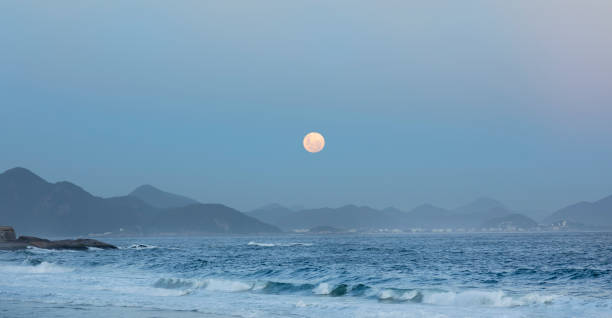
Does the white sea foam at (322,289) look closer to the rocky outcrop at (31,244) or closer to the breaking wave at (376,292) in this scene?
the breaking wave at (376,292)

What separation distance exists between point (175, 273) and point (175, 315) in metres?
22.8

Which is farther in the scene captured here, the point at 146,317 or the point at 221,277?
the point at 221,277

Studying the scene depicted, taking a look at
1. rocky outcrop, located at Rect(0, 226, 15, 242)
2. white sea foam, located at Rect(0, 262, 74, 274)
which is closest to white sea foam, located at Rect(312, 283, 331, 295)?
white sea foam, located at Rect(0, 262, 74, 274)

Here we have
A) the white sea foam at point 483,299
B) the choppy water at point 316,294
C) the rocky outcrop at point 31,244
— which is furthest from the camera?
the rocky outcrop at point 31,244

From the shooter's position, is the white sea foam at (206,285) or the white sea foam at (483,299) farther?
the white sea foam at (206,285)

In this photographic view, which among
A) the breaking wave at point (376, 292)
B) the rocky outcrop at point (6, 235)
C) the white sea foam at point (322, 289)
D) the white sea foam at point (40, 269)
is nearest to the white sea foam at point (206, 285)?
the breaking wave at point (376, 292)

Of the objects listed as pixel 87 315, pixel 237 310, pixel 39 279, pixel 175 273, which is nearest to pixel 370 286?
pixel 237 310

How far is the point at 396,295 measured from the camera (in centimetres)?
2962

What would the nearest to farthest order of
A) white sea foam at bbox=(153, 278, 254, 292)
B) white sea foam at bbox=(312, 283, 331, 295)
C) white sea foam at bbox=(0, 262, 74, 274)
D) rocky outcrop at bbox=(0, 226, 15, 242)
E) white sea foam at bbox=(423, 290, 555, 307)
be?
white sea foam at bbox=(423, 290, 555, 307) → white sea foam at bbox=(312, 283, 331, 295) → white sea foam at bbox=(153, 278, 254, 292) → white sea foam at bbox=(0, 262, 74, 274) → rocky outcrop at bbox=(0, 226, 15, 242)

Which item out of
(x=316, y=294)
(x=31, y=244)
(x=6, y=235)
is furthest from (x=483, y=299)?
(x=6, y=235)

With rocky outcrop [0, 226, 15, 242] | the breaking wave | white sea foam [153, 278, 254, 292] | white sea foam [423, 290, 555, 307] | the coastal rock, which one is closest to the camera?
white sea foam [423, 290, 555, 307]

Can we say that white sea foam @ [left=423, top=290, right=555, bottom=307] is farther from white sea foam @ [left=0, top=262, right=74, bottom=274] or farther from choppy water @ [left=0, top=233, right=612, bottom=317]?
white sea foam @ [left=0, top=262, right=74, bottom=274]

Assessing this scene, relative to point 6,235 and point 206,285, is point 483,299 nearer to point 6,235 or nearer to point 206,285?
point 206,285

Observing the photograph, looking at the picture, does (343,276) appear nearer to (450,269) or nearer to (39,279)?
(450,269)
